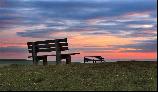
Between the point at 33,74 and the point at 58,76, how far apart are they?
2133 mm

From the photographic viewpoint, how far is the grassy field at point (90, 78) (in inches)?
678

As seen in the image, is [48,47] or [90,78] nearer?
[90,78]

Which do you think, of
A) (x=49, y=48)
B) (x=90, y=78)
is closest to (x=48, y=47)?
(x=49, y=48)

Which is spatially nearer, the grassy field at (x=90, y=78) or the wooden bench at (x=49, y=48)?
the grassy field at (x=90, y=78)

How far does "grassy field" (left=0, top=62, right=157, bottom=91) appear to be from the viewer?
1722 cm

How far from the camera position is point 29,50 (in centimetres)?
3722

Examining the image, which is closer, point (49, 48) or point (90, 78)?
point (90, 78)

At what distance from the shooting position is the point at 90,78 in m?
20.3

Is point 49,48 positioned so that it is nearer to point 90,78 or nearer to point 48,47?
point 48,47

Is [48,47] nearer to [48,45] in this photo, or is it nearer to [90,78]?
[48,45]

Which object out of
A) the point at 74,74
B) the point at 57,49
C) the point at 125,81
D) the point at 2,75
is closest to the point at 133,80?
the point at 125,81

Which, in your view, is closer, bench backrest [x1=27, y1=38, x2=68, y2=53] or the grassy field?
the grassy field

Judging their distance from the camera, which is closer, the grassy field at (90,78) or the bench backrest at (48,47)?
the grassy field at (90,78)

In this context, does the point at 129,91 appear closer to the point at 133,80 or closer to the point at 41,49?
the point at 133,80
